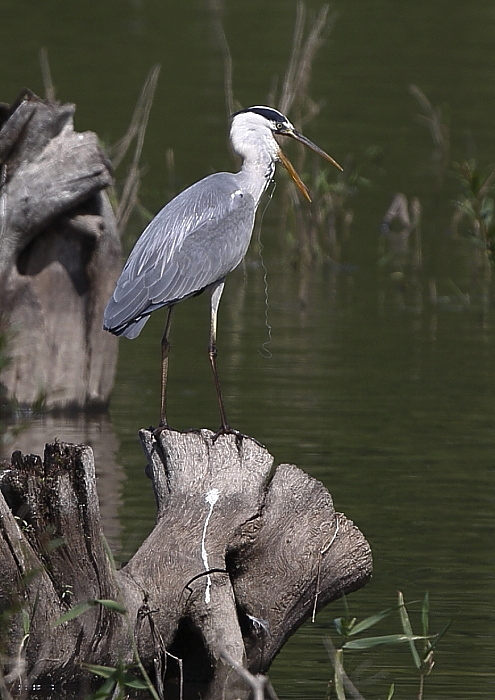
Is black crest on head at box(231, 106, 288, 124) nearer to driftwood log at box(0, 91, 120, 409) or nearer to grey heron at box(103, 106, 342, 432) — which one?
grey heron at box(103, 106, 342, 432)

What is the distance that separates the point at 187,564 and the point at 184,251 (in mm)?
1713

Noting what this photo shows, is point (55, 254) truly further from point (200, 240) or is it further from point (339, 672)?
point (339, 672)

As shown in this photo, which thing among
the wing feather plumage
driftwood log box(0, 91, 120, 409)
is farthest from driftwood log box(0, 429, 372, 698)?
driftwood log box(0, 91, 120, 409)

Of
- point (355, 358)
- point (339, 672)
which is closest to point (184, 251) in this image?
point (339, 672)

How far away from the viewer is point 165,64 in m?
24.5

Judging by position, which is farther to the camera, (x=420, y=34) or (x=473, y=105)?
(x=420, y=34)

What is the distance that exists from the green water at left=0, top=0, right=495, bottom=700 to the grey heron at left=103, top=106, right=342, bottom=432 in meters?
1.21

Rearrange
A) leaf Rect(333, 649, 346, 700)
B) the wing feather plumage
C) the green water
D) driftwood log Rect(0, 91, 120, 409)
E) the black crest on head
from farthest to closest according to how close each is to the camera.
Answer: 1. driftwood log Rect(0, 91, 120, 409)
2. the black crest on head
3. the green water
4. the wing feather plumage
5. leaf Rect(333, 649, 346, 700)

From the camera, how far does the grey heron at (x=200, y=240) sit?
23.8 ft

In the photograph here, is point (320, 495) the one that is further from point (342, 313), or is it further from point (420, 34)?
point (420, 34)

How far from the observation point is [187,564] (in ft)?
20.6

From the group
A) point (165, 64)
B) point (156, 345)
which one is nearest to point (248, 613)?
point (156, 345)

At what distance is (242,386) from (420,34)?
17626 millimetres

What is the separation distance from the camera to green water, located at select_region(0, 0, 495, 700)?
768cm
